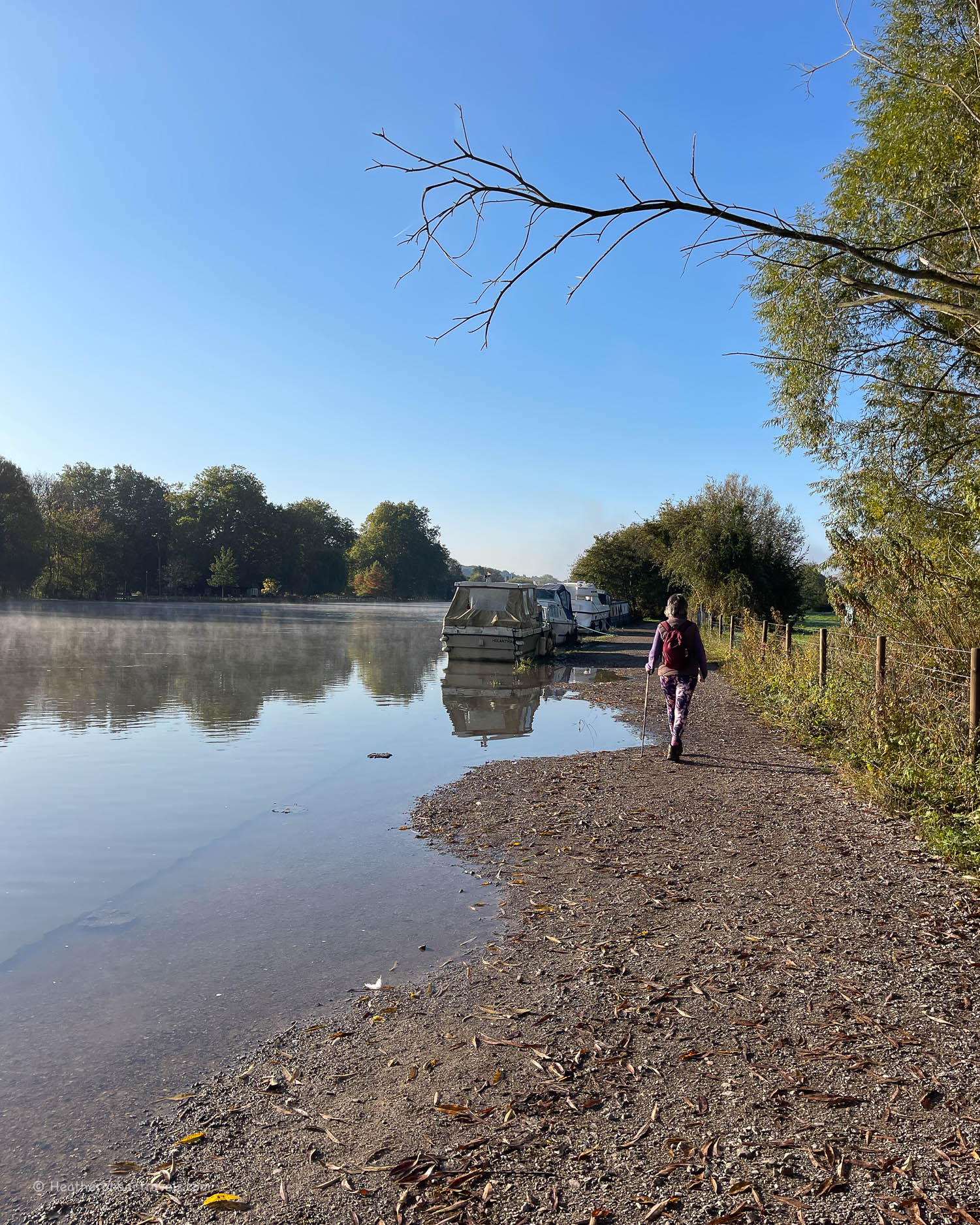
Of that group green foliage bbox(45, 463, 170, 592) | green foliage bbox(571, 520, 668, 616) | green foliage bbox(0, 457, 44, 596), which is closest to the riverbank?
green foliage bbox(571, 520, 668, 616)

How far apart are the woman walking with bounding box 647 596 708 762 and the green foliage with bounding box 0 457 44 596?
7615 cm

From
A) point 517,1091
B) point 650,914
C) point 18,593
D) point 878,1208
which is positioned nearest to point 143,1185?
point 517,1091

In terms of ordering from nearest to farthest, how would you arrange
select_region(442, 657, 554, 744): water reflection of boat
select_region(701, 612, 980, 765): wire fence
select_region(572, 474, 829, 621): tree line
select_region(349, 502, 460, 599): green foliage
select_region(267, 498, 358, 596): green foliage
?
1. select_region(701, 612, 980, 765): wire fence
2. select_region(442, 657, 554, 744): water reflection of boat
3. select_region(572, 474, 829, 621): tree line
4. select_region(267, 498, 358, 596): green foliage
5. select_region(349, 502, 460, 599): green foliage

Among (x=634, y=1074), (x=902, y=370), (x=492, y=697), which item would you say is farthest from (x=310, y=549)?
(x=634, y=1074)

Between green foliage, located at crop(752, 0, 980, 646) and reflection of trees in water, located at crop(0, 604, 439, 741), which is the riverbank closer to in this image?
green foliage, located at crop(752, 0, 980, 646)

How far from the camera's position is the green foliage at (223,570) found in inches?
4291

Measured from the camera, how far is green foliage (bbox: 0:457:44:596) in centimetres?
7388

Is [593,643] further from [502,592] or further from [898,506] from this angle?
[898,506]

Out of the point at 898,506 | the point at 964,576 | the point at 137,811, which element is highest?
the point at 898,506

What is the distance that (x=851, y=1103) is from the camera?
3.26m

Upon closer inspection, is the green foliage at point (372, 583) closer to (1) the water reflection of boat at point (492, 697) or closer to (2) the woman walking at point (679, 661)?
(1) the water reflection of boat at point (492, 697)

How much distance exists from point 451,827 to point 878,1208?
5314mm

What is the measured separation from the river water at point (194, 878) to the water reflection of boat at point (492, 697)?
0.11 metres

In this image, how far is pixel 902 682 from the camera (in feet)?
29.5
